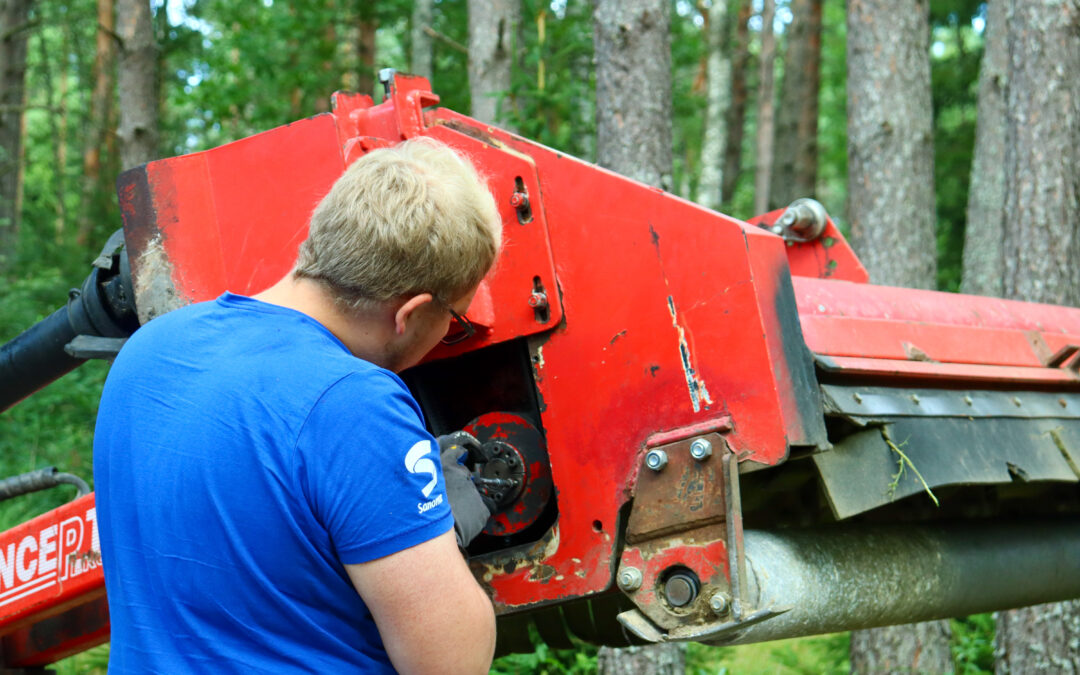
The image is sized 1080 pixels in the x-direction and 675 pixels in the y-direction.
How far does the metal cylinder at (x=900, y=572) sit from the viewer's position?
211cm

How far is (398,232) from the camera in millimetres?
1451

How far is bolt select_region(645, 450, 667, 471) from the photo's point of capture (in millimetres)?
2045

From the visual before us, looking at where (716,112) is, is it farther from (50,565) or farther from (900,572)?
(50,565)

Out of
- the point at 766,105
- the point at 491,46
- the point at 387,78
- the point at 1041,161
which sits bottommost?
the point at 387,78

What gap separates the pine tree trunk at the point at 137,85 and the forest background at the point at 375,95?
0.21ft

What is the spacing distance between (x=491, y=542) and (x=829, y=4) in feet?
71.6

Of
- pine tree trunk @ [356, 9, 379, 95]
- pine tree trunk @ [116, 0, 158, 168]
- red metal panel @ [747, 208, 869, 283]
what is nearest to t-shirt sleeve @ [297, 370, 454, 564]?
Answer: red metal panel @ [747, 208, 869, 283]

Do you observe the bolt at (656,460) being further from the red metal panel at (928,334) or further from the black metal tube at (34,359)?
the black metal tube at (34,359)

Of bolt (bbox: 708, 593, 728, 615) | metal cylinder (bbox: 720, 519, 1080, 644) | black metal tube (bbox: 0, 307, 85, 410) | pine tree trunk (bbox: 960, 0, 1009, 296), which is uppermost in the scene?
pine tree trunk (bbox: 960, 0, 1009, 296)

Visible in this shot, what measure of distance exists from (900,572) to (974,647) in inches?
178

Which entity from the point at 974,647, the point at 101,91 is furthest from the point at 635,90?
the point at 101,91

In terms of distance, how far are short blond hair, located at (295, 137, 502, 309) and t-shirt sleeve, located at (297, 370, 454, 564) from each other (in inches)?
7.4

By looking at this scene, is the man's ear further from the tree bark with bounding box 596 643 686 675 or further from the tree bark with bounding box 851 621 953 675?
the tree bark with bounding box 851 621 953 675

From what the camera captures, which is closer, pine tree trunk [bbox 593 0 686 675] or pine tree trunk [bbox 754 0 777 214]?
pine tree trunk [bbox 593 0 686 675]
